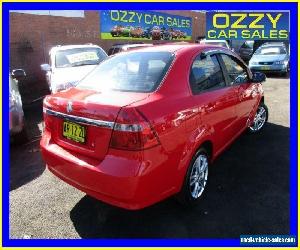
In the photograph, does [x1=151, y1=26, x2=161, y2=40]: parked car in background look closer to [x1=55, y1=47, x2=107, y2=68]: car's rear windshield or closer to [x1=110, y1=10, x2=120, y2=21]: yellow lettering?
[x1=110, y1=10, x2=120, y2=21]: yellow lettering

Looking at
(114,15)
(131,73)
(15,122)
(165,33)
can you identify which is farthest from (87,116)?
(165,33)

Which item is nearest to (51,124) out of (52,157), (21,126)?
(52,157)

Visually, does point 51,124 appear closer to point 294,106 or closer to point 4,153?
point 4,153

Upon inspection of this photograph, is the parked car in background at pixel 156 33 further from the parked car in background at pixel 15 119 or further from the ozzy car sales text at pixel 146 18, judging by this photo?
the parked car in background at pixel 15 119

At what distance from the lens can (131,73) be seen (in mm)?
3428

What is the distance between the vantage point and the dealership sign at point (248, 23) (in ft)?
40.2

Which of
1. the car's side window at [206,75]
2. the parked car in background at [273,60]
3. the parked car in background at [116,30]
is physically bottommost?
the car's side window at [206,75]

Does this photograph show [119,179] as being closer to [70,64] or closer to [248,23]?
[70,64]

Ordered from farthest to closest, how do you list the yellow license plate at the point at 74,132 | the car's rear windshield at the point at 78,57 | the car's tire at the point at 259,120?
the car's rear windshield at the point at 78,57, the car's tire at the point at 259,120, the yellow license plate at the point at 74,132

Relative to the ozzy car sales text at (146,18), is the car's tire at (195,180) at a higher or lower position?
lower

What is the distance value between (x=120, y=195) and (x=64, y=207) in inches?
45.4

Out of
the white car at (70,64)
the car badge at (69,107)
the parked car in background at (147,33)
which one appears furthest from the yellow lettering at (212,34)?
the car badge at (69,107)

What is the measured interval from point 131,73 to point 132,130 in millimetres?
1004

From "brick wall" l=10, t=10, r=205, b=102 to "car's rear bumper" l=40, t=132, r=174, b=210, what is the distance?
25.9 feet
